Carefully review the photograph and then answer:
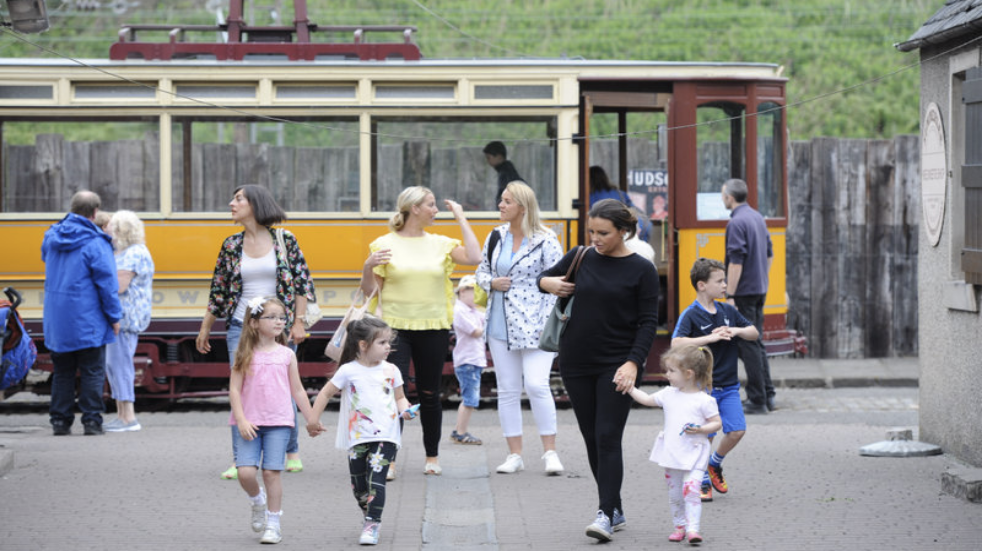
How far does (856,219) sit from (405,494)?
10.1m

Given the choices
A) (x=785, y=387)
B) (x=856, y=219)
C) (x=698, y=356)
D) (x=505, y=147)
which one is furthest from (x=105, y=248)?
(x=856, y=219)

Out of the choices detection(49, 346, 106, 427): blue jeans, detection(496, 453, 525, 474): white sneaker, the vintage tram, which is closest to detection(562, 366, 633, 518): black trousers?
detection(496, 453, 525, 474): white sneaker

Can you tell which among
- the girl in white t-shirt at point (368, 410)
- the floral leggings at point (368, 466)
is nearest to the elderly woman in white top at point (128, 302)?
the girl in white t-shirt at point (368, 410)

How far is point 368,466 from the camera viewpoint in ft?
25.0

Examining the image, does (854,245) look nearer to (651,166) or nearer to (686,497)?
(651,166)

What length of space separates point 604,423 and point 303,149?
21.8 feet

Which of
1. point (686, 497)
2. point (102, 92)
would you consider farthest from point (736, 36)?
point (686, 497)

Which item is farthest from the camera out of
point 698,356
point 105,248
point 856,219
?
point 856,219

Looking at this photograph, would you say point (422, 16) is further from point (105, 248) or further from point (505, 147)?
point (105, 248)

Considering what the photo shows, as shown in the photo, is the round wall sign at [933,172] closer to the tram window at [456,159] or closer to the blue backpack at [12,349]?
the tram window at [456,159]

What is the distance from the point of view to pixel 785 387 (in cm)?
1583

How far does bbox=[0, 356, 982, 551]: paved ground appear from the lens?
7598 millimetres

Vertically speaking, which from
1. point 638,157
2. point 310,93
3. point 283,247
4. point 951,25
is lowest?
point 283,247

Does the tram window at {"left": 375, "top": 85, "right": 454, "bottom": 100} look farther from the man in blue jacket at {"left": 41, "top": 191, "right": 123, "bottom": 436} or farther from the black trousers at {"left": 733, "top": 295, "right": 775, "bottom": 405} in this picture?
the black trousers at {"left": 733, "top": 295, "right": 775, "bottom": 405}
